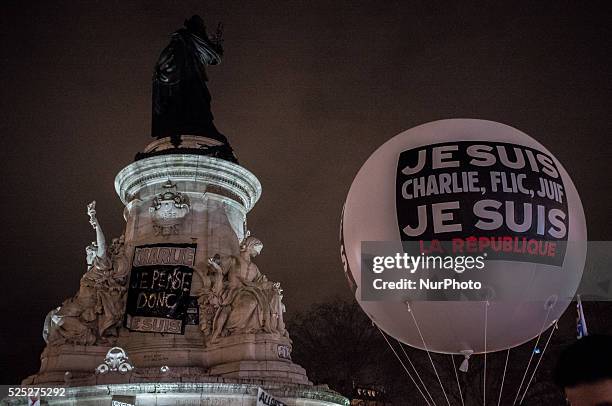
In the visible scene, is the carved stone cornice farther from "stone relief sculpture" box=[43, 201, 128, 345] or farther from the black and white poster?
the black and white poster

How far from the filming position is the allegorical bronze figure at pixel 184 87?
73.6 feet

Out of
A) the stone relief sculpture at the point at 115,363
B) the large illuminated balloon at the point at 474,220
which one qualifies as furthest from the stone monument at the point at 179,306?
the large illuminated balloon at the point at 474,220

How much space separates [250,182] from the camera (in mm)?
20984

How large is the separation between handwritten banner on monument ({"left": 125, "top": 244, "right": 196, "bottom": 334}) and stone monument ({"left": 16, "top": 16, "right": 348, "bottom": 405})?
0.03 metres

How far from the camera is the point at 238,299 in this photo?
17.6 meters

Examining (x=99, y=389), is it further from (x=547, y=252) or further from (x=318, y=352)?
(x=318, y=352)

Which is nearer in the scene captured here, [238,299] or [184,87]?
[238,299]

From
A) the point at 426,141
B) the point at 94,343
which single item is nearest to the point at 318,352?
the point at 94,343

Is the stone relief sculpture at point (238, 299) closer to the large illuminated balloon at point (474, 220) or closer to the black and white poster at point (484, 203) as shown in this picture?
the large illuminated balloon at point (474, 220)

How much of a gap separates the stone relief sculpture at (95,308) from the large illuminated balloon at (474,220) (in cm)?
1016

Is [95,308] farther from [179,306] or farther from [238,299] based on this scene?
[238,299]

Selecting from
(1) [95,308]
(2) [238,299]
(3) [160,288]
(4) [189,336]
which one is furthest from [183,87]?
(4) [189,336]

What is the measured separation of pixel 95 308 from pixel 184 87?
8.51 meters

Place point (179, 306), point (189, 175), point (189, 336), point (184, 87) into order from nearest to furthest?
point (189, 336) < point (179, 306) < point (189, 175) < point (184, 87)
